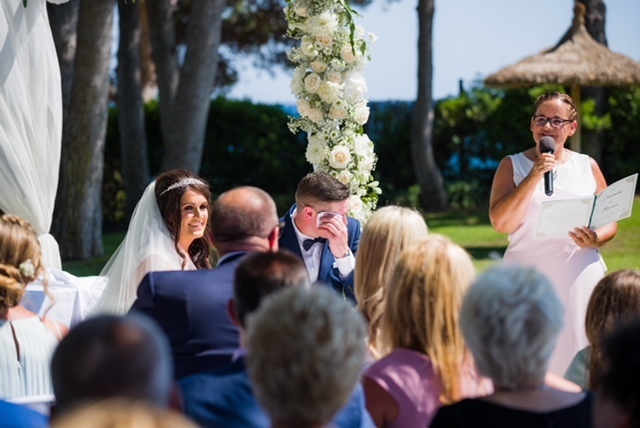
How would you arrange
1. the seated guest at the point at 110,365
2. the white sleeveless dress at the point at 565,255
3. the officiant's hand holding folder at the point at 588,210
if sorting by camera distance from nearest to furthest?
the seated guest at the point at 110,365, the officiant's hand holding folder at the point at 588,210, the white sleeveless dress at the point at 565,255

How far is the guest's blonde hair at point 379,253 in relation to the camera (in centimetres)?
381

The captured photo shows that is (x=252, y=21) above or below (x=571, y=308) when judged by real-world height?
above

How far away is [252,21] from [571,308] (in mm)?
22701

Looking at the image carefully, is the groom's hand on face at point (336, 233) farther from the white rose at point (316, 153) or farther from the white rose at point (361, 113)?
the white rose at point (361, 113)

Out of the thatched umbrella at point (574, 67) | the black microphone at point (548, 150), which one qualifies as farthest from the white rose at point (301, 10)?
the thatched umbrella at point (574, 67)

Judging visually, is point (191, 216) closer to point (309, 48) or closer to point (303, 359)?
point (309, 48)

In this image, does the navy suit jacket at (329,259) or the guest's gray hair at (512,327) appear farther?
the navy suit jacket at (329,259)

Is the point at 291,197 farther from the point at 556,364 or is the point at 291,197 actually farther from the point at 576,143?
the point at 556,364

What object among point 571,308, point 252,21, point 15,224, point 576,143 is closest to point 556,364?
point 571,308

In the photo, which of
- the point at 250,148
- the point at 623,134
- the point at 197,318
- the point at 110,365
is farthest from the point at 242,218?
the point at 250,148

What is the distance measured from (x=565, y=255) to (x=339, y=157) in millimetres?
1457

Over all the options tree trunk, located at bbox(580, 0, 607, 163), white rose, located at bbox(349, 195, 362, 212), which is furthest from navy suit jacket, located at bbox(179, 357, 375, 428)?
tree trunk, located at bbox(580, 0, 607, 163)

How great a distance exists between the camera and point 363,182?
6047 mm

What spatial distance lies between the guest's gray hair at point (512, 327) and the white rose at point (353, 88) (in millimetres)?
3396
